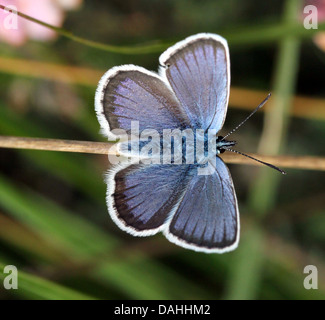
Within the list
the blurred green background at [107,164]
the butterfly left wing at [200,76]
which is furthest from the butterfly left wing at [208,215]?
the blurred green background at [107,164]

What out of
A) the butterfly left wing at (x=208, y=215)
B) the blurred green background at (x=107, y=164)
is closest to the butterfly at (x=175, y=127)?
the butterfly left wing at (x=208, y=215)

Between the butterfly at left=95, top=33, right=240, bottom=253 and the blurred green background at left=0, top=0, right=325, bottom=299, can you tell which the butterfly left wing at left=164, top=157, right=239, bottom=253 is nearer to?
the butterfly at left=95, top=33, right=240, bottom=253

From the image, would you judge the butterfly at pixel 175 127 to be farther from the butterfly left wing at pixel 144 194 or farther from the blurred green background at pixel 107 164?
the blurred green background at pixel 107 164

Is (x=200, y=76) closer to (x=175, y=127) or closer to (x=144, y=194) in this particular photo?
(x=175, y=127)

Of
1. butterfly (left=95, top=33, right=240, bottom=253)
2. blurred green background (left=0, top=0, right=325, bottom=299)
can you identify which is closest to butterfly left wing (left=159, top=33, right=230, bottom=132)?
butterfly (left=95, top=33, right=240, bottom=253)

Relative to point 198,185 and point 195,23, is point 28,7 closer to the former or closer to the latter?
point 195,23

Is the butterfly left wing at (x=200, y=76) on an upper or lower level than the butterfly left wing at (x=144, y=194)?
upper

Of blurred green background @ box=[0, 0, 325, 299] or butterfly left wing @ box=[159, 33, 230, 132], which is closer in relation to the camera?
butterfly left wing @ box=[159, 33, 230, 132]

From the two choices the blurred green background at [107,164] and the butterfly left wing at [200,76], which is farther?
the blurred green background at [107,164]
